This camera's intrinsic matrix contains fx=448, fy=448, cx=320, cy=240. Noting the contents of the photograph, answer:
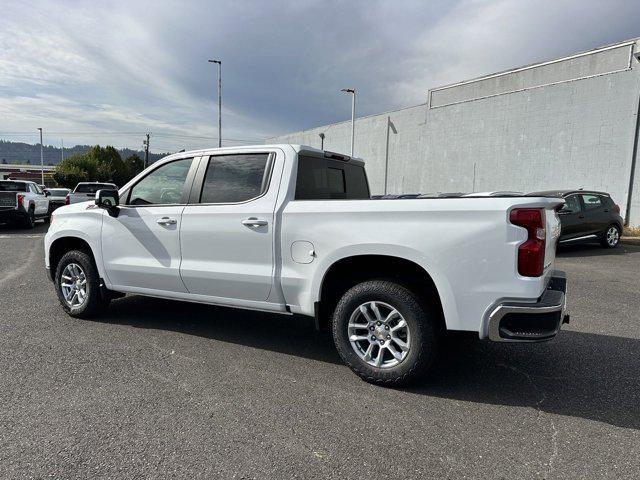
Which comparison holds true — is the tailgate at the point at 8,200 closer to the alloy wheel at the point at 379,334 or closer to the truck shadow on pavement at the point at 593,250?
the alloy wheel at the point at 379,334

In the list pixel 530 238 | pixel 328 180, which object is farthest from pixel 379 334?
pixel 328 180

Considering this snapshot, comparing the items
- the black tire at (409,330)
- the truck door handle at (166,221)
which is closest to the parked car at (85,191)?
the truck door handle at (166,221)

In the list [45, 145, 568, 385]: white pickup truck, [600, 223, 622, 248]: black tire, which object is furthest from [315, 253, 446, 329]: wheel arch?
[600, 223, 622, 248]: black tire

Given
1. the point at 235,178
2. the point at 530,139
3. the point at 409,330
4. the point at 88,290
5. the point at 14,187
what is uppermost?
the point at 530,139

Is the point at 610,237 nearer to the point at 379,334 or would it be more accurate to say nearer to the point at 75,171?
the point at 379,334

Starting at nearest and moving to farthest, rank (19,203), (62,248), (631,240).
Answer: (62,248)
(631,240)
(19,203)

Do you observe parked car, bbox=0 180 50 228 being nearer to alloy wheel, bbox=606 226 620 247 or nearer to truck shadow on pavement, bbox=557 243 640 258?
truck shadow on pavement, bbox=557 243 640 258

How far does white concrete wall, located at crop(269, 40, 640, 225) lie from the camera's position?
14.7 meters

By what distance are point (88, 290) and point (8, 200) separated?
12.9 metres

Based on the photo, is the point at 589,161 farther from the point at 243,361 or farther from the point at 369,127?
the point at 243,361

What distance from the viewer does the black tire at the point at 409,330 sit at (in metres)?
3.33

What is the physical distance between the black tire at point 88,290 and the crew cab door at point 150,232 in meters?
0.28

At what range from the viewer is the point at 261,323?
5.20 m

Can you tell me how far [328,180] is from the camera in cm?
453
